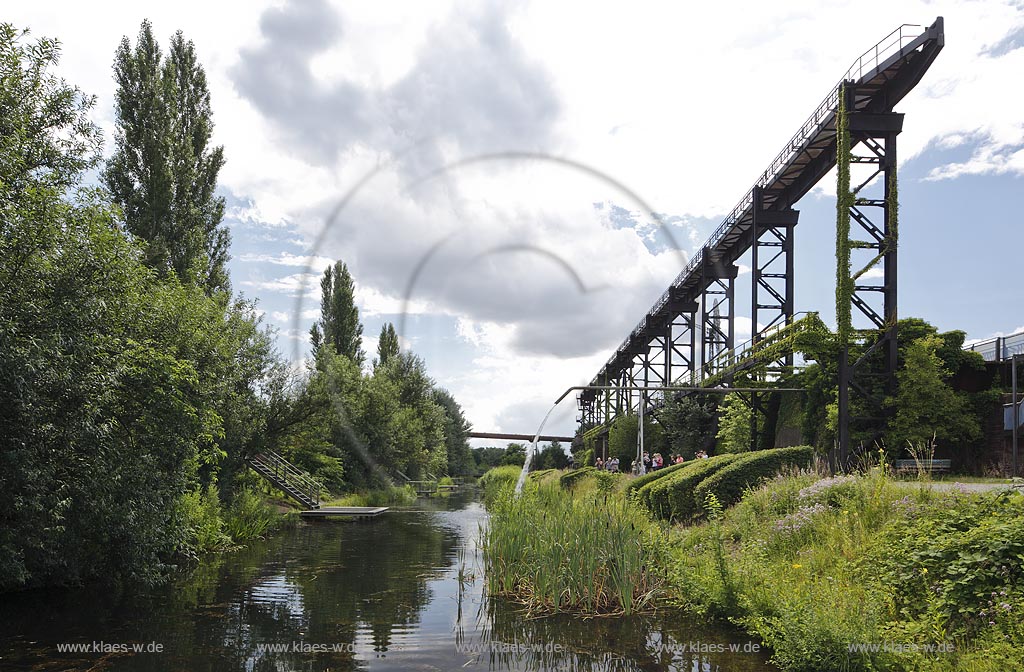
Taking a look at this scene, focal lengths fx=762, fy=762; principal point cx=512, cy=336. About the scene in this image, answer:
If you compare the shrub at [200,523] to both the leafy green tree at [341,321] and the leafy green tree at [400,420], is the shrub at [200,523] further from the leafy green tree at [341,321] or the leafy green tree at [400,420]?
the leafy green tree at [341,321]

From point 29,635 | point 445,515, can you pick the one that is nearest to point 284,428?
point 445,515

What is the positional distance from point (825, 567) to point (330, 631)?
6.43 metres

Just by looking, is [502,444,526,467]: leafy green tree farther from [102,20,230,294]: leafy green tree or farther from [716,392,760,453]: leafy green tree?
[102,20,230,294]: leafy green tree

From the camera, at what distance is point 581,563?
10.9m

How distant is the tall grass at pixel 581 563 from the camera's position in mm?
10680

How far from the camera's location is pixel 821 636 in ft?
23.6

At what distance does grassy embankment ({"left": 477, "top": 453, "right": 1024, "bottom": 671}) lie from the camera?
7031 millimetres

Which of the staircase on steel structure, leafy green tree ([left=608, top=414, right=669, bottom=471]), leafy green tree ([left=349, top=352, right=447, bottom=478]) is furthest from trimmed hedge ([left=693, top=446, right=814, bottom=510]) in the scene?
→ leafy green tree ([left=608, top=414, right=669, bottom=471])

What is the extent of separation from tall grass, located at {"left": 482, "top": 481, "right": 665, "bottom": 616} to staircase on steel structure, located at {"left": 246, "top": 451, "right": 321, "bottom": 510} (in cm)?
1824

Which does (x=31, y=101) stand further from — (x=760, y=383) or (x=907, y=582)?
(x=760, y=383)

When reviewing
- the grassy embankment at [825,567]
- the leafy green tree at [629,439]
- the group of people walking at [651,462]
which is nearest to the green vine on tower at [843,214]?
the group of people walking at [651,462]

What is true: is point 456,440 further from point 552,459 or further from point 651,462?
point 651,462

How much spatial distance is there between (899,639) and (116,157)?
1023 inches

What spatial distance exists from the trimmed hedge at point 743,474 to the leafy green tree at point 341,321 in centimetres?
3624
